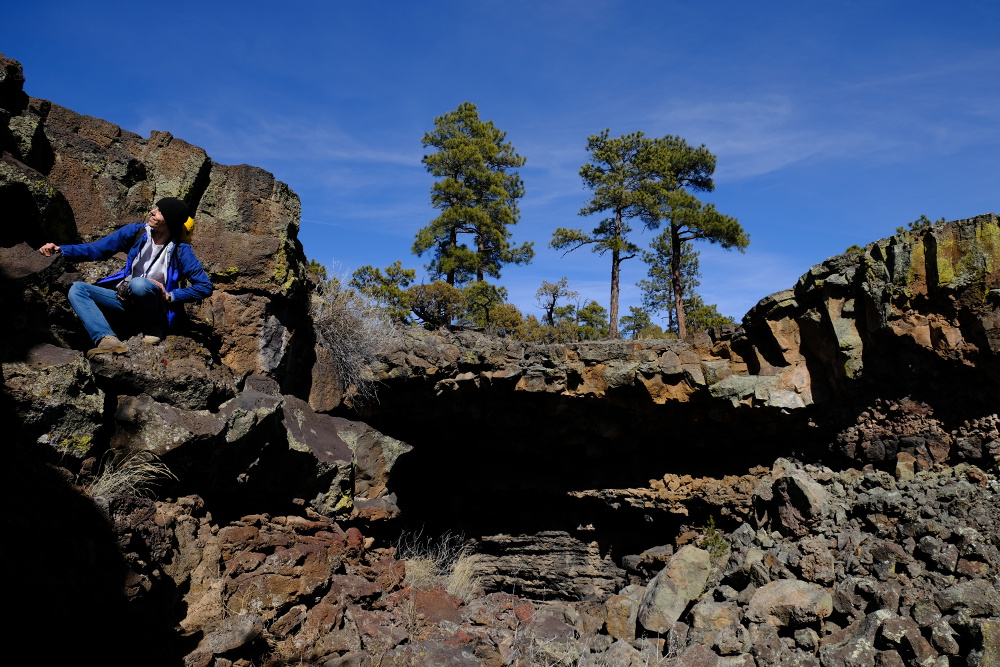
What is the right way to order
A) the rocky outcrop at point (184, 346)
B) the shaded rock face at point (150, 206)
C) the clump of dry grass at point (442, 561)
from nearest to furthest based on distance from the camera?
the rocky outcrop at point (184, 346) → the shaded rock face at point (150, 206) → the clump of dry grass at point (442, 561)

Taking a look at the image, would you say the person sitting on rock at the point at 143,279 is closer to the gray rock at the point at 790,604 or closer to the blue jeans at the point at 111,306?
the blue jeans at the point at 111,306

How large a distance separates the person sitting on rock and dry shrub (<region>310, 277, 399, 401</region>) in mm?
2820

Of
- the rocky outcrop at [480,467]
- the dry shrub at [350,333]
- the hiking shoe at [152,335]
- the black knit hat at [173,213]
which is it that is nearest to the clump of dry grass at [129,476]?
the rocky outcrop at [480,467]

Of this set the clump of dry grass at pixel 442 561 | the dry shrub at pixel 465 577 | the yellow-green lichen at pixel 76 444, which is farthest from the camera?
the dry shrub at pixel 465 577

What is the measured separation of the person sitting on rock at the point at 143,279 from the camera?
521 cm

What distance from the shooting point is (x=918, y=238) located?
27.5 ft

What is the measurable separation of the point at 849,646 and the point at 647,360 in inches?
194

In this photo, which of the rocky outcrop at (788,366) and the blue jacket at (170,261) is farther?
the rocky outcrop at (788,366)

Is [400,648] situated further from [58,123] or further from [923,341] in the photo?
[923,341]

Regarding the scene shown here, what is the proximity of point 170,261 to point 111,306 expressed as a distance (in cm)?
61

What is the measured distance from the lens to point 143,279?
527cm

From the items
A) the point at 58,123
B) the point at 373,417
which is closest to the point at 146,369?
the point at 58,123

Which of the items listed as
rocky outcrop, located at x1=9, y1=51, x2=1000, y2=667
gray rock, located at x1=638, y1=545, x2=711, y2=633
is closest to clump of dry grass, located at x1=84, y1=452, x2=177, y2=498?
rocky outcrop, located at x1=9, y1=51, x2=1000, y2=667

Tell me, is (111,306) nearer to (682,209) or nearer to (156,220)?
(156,220)
